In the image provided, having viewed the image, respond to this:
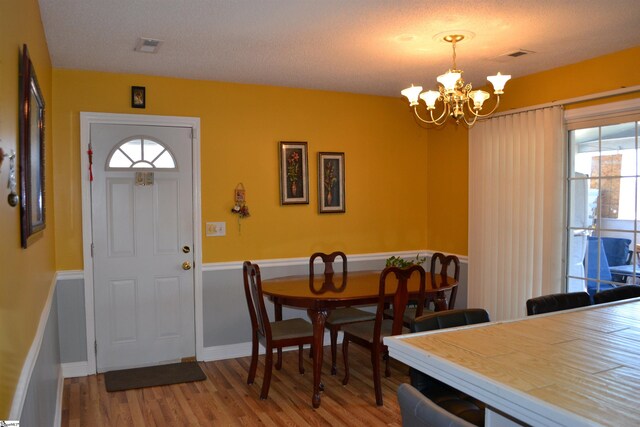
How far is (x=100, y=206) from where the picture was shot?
4.33 m

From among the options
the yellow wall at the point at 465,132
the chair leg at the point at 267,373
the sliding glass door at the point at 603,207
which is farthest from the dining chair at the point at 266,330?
the sliding glass door at the point at 603,207

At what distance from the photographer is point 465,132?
515cm

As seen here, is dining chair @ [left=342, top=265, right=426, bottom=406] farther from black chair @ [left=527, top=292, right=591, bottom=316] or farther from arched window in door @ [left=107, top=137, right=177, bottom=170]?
arched window in door @ [left=107, top=137, right=177, bottom=170]

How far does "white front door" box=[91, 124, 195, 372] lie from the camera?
434cm

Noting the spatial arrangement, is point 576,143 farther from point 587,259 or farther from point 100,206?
point 100,206

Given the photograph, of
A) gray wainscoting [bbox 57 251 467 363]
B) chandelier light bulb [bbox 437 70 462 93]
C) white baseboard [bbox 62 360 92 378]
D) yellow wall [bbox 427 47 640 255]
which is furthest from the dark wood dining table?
white baseboard [bbox 62 360 92 378]

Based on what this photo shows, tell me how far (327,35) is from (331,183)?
1966 mm

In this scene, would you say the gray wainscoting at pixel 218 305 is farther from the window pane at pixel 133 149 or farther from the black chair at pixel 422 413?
the black chair at pixel 422 413

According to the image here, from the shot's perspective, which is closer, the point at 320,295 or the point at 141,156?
the point at 320,295

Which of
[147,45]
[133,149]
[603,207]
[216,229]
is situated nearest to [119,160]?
[133,149]

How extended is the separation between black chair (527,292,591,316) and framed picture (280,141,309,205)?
2612 millimetres

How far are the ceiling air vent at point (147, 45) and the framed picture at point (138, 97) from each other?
74cm

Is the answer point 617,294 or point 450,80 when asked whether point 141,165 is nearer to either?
point 450,80

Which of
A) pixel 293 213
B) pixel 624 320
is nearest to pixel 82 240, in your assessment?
pixel 293 213
